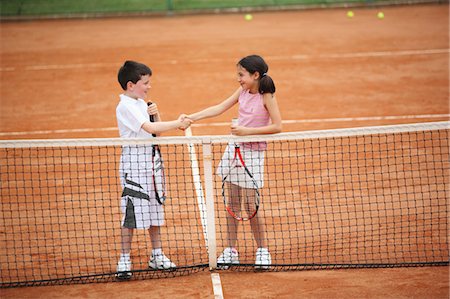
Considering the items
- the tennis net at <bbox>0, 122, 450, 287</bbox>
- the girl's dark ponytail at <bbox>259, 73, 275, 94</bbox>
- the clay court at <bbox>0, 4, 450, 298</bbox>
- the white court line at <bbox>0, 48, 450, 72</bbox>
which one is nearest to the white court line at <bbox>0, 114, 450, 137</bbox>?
the clay court at <bbox>0, 4, 450, 298</bbox>

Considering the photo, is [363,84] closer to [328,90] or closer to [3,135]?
[328,90]

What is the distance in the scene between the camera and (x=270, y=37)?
52.2 feet

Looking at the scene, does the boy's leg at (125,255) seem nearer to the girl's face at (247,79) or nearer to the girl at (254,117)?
the girl at (254,117)

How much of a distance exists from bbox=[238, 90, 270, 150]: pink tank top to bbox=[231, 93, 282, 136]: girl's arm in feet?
0.25

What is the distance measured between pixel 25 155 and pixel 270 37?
8.18 m

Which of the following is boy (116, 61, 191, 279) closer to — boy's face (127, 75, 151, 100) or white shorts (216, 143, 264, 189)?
boy's face (127, 75, 151, 100)

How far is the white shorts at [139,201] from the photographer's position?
596 centimetres

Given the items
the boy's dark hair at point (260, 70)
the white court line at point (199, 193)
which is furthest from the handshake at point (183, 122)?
the white court line at point (199, 193)

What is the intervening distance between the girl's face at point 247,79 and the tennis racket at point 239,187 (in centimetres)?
53

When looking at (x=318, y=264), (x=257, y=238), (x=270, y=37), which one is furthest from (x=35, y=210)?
(x=270, y=37)

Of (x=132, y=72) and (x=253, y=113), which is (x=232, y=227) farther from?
(x=132, y=72)

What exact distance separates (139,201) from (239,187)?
90cm

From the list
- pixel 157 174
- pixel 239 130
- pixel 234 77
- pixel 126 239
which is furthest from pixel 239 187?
pixel 234 77

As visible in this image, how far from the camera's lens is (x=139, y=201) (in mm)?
6012
